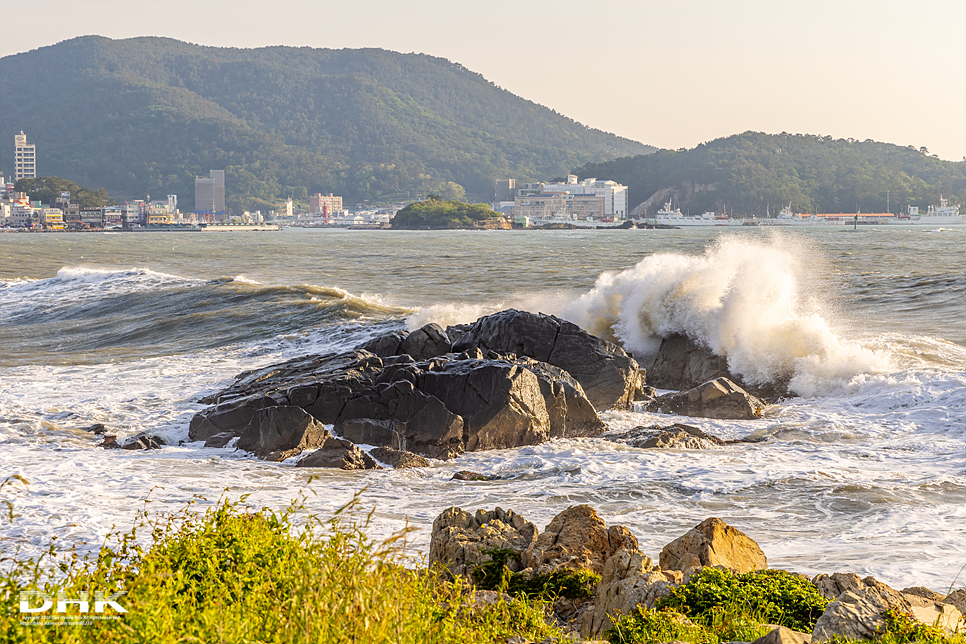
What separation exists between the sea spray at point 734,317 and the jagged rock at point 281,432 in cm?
829

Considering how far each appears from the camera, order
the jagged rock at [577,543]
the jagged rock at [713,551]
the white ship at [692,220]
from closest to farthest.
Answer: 1. the jagged rock at [713,551]
2. the jagged rock at [577,543]
3. the white ship at [692,220]

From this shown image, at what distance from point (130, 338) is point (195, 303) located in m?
5.93

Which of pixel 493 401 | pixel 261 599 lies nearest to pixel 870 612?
pixel 261 599

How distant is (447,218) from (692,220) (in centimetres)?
4669

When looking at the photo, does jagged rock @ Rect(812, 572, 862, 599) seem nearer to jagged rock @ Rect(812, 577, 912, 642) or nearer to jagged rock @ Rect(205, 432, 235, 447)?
jagged rock @ Rect(812, 577, 912, 642)

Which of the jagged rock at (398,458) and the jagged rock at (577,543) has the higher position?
the jagged rock at (577,543)

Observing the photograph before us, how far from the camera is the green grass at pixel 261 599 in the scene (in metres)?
3.41

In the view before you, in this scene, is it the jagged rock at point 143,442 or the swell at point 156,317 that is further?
the swell at point 156,317

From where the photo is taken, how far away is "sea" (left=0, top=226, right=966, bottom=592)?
304 inches

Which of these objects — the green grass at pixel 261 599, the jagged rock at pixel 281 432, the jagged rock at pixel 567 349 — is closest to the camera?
the green grass at pixel 261 599

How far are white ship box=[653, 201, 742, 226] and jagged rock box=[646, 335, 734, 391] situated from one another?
13615 centimetres

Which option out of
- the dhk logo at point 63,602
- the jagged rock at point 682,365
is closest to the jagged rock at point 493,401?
the jagged rock at point 682,365

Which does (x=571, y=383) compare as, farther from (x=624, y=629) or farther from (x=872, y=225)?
(x=872, y=225)

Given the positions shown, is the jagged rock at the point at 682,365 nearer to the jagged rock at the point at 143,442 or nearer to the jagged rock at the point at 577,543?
the jagged rock at the point at 143,442
